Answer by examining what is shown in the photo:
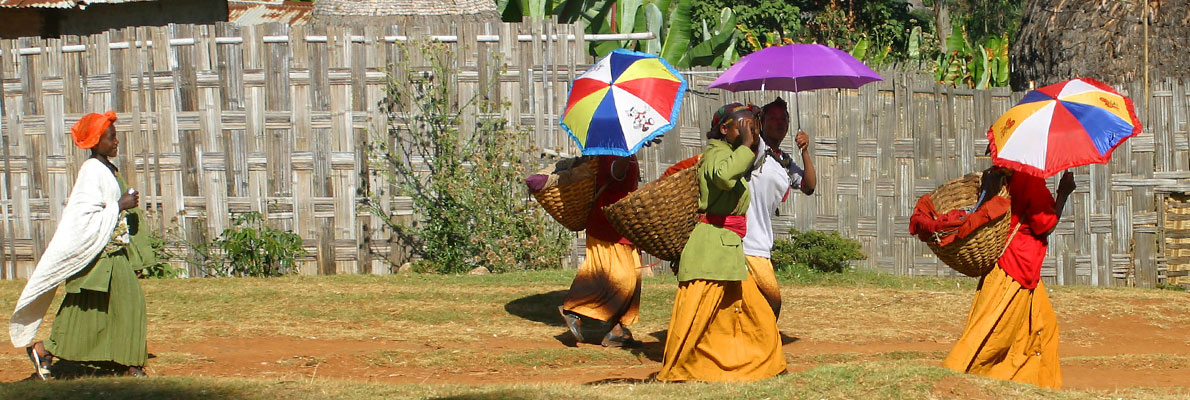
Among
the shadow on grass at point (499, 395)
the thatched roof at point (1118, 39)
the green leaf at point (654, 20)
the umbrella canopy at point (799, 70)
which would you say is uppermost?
the green leaf at point (654, 20)

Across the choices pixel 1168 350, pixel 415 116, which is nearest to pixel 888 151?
pixel 1168 350

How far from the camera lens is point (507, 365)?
852 centimetres

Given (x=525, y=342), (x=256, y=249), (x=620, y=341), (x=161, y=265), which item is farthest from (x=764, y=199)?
(x=161, y=265)

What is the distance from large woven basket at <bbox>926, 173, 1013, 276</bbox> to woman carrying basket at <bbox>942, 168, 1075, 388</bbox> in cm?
8

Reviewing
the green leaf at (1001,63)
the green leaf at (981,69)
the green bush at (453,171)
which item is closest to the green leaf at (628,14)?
the green leaf at (981,69)

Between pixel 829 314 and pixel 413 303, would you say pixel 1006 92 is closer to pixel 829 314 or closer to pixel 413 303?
pixel 829 314

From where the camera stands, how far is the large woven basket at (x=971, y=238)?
7.16m

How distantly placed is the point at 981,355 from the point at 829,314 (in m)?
3.49

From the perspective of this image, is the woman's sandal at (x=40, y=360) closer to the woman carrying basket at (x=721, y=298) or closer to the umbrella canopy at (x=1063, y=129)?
the woman carrying basket at (x=721, y=298)

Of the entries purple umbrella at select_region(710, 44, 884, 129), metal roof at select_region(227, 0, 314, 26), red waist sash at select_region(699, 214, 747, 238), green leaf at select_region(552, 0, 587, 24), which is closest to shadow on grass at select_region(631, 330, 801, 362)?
red waist sash at select_region(699, 214, 747, 238)

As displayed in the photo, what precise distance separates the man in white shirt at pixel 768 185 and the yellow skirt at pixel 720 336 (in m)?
1.02

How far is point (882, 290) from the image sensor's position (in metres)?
12.0

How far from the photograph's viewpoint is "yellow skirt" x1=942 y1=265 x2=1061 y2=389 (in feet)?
23.9

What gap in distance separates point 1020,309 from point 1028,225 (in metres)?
0.48
